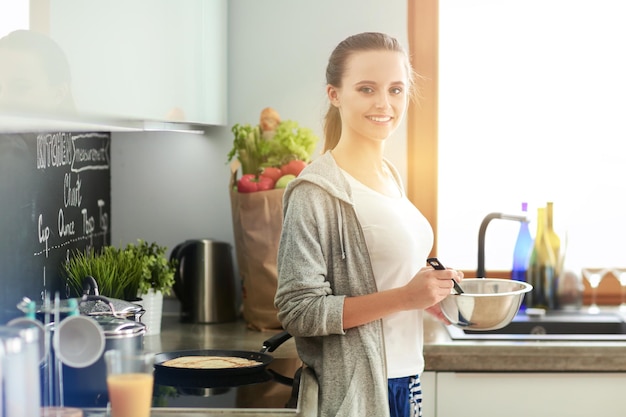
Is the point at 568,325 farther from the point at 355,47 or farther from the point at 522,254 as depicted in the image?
the point at 355,47

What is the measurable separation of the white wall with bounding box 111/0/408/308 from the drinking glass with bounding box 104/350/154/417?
1653mm

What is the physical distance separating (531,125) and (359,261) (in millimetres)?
1343

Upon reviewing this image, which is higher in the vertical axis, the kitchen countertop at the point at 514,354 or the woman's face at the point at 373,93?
the woman's face at the point at 373,93

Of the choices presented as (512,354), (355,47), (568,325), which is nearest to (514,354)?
(512,354)

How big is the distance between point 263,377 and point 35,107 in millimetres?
967

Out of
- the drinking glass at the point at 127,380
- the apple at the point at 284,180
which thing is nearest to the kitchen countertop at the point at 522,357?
the apple at the point at 284,180

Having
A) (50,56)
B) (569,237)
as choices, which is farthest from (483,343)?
(50,56)

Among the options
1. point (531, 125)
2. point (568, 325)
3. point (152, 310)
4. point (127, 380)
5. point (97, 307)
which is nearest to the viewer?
point (127, 380)

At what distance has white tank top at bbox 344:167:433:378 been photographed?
72.6 inches

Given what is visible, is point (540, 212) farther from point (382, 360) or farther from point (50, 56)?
point (50, 56)

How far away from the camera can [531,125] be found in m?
2.97

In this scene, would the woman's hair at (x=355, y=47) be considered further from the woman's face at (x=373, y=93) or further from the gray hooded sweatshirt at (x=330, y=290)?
the gray hooded sweatshirt at (x=330, y=290)

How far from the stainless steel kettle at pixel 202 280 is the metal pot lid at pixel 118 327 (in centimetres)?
114

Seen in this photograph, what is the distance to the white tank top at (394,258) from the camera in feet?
6.05
